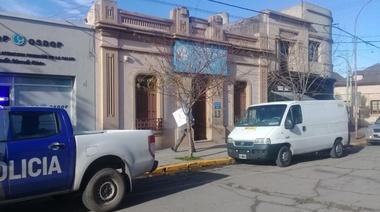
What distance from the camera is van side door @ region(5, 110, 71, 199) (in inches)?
228

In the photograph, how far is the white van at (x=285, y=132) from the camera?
38.8 ft

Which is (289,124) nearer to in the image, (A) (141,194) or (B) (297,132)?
(B) (297,132)

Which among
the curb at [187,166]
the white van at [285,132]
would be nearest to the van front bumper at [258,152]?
the white van at [285,132]

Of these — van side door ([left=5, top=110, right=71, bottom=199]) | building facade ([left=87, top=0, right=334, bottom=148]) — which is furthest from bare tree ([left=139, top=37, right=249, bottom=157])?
van side door ([left=5, top=110, right=71, bottom=199])

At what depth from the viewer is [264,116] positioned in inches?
503

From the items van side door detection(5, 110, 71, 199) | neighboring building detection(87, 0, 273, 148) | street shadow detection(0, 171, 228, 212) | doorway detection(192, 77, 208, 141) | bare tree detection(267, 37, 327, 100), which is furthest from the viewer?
bare tree detection(267, 37, 327, 100)

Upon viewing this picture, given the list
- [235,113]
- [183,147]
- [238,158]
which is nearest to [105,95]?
[183,147]

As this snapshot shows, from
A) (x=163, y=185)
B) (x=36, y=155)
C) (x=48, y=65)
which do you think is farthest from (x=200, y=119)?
(x=36, y=155)

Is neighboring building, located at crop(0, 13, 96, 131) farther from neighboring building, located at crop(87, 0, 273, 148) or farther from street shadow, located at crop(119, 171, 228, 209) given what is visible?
street shadow, located at crop(119, 171, 228, 209)

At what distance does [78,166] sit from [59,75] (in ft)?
27.3

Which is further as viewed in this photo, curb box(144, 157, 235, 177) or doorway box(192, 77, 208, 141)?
doorway box(192, 77, 208, 141)

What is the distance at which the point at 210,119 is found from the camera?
18.8 meters

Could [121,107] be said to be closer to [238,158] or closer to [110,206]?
[238,158]

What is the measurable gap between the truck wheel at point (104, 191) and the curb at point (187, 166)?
154 inches
